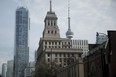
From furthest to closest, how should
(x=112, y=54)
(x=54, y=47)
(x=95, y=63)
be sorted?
(x=54, y=47) < (x=95, y=63) < (x=112, y=54)

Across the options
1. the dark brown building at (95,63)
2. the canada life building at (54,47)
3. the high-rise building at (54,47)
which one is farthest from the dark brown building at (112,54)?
the canada life building at (54,47)

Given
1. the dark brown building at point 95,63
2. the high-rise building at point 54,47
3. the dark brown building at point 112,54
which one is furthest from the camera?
the high-rise building at point 54,47

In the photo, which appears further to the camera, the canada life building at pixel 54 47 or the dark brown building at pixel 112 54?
the canada life building at pixel 54 47

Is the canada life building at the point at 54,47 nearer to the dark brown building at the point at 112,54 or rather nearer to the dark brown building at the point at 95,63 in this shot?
the dark brown building at the point at 95,63

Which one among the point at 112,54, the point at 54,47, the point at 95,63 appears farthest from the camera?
the point at 54,47

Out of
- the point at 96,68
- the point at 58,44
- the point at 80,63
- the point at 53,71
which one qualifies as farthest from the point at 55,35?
the point at 96,68

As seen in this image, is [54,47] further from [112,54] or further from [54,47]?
[112,54]

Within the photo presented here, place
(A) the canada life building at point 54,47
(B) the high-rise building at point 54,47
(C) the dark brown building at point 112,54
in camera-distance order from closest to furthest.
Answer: (C) the dark brown building at point 112,54, (B) the high-rise building at point 54,47, (A) the canada life building at point 54,47

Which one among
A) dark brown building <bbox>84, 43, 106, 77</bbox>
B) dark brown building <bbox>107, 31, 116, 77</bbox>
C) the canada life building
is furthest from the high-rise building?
dark brown building <bbox>107, 31, 116, 77</bbox>

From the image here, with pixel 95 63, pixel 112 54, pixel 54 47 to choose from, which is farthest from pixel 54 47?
pixel 112 54

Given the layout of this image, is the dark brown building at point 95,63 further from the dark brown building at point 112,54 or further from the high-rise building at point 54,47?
the high-rise building at point 54,47

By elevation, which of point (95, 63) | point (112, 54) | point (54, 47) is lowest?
point (95, 63)

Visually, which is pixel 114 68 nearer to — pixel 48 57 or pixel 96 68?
pixel 96 68

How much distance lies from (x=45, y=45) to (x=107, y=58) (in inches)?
5040
